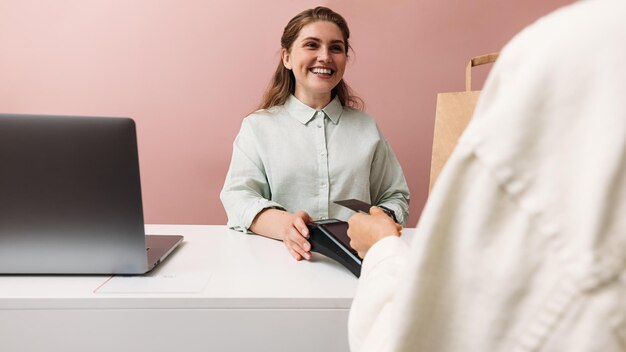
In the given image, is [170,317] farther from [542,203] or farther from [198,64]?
[198,64]

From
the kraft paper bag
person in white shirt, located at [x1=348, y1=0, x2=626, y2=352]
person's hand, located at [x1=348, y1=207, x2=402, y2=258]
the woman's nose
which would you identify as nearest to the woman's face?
the woman's nose

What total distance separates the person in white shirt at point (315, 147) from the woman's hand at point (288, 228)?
0.22 metres

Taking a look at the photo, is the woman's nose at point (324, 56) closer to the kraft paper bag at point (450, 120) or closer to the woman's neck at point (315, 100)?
the woman's neck at point (315, 100)

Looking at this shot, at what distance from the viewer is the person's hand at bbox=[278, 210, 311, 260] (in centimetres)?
77

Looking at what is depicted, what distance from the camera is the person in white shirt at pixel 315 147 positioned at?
4.09 feet

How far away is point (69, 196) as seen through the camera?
573 millimetres

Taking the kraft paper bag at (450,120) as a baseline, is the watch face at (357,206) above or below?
below

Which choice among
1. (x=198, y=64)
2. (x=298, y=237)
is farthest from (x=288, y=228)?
(x=198, y=64)

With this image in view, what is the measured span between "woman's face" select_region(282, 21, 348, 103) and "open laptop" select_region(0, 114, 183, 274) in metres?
0.81

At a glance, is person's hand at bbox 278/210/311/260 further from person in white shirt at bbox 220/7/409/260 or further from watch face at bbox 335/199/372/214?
person in white shirt at bbox 220/7/409/260

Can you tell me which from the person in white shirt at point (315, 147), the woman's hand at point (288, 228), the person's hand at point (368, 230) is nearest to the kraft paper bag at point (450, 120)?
the person in white shirt at point (315, 147)

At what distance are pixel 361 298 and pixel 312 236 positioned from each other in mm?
429

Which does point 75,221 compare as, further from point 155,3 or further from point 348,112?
point 155,3

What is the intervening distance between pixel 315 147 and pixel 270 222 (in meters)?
0.41
